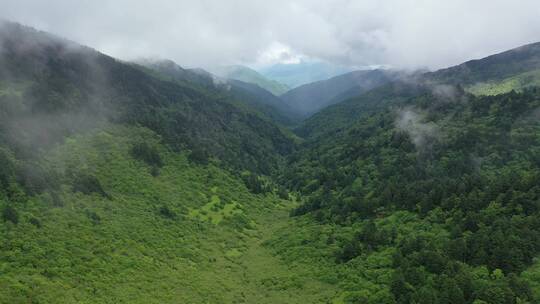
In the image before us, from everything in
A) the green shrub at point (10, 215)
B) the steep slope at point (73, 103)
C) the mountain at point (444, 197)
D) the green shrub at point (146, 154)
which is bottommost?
the mountain at point (444, 197)

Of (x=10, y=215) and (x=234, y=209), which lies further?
(x=234, y=209)

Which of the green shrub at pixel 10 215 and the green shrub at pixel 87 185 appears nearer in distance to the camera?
the green shrub at pixel 10 215

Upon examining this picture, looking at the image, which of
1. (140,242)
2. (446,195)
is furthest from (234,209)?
(446,195)

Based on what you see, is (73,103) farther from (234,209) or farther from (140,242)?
(140,242)

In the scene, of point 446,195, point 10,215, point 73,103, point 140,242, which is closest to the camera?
point 10,215

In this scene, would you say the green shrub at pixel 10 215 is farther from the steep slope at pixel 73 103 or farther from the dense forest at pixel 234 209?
the steep slope at pixel 73 103

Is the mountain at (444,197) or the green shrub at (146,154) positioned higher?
the green shrub at (146,154)

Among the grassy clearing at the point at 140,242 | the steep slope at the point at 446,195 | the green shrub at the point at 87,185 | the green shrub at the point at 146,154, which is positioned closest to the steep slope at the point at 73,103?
the grassy clearing at the point at 140,242
